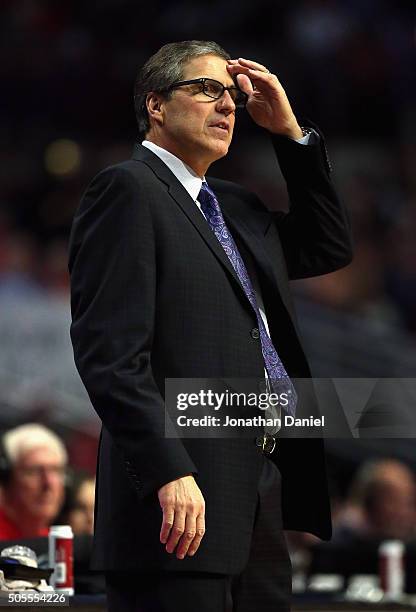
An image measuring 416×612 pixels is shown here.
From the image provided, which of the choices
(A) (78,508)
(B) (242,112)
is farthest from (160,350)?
→ (B) (242,112)

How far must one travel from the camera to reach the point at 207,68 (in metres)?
2.48

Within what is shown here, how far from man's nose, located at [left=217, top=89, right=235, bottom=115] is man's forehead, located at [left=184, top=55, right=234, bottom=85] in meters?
0.03

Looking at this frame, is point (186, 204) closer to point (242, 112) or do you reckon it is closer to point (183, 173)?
point (183, 173)

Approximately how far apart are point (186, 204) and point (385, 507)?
13.2 ft

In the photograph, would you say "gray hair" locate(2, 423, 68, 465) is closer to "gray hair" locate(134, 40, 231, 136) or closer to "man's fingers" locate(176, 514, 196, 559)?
"gray hair" locate(134, 40, 231, 136)

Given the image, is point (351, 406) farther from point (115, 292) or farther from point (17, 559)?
point (17, 559)

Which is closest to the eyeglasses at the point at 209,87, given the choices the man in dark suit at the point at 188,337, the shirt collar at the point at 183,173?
the man in dark suit at the point at 188,337

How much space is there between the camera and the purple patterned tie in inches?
94.7

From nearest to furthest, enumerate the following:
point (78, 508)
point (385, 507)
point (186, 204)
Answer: point (186, 204) → point (78, 508) → point (385, 507)

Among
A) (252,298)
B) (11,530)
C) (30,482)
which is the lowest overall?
(11,530)

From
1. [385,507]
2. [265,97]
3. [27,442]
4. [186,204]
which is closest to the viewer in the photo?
[186,204]

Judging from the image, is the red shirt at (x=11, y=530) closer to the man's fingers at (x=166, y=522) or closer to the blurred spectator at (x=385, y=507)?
the blurred spectator at (x=385, y=507)

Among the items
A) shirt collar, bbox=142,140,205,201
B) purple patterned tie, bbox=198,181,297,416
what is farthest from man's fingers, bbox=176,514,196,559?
shirt collar, bbox=142,140,205,201

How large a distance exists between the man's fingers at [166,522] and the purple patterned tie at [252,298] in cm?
36
